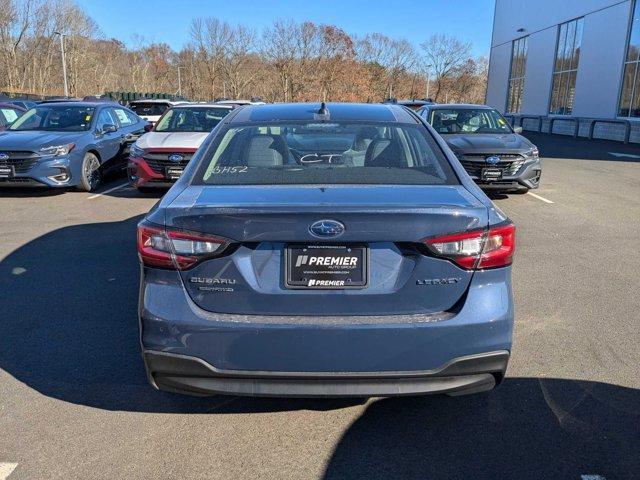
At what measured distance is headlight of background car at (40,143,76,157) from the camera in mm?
9078

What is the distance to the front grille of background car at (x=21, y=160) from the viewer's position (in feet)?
29.4

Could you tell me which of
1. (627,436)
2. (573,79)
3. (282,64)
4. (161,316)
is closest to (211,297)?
(161,316)

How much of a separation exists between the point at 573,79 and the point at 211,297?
1334 inches

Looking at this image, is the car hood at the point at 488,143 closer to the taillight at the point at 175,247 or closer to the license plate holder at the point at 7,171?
the license plate holder at the point at 7,171

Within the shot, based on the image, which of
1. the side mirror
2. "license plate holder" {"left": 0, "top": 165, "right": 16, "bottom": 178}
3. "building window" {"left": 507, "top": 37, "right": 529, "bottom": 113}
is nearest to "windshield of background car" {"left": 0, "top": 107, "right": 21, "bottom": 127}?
the side mirror

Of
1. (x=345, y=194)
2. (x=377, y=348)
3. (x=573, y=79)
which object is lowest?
(x=377, y=348)

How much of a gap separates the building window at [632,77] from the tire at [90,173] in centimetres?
2396

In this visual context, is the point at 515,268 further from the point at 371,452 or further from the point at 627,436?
the point at 371,452

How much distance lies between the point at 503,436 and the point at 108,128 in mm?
9848

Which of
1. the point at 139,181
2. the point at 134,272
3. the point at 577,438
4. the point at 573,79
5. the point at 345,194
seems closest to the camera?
the point at 345,194

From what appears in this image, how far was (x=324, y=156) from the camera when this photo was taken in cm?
338

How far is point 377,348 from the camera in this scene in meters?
2.40

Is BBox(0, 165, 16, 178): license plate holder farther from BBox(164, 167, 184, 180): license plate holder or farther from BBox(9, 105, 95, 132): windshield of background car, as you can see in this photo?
BBox(164, 167, 184, 180): license plate holder

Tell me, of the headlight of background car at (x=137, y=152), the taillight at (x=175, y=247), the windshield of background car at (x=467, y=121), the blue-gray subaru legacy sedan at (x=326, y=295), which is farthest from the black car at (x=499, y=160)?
the taillight at (x=175, y=247)
